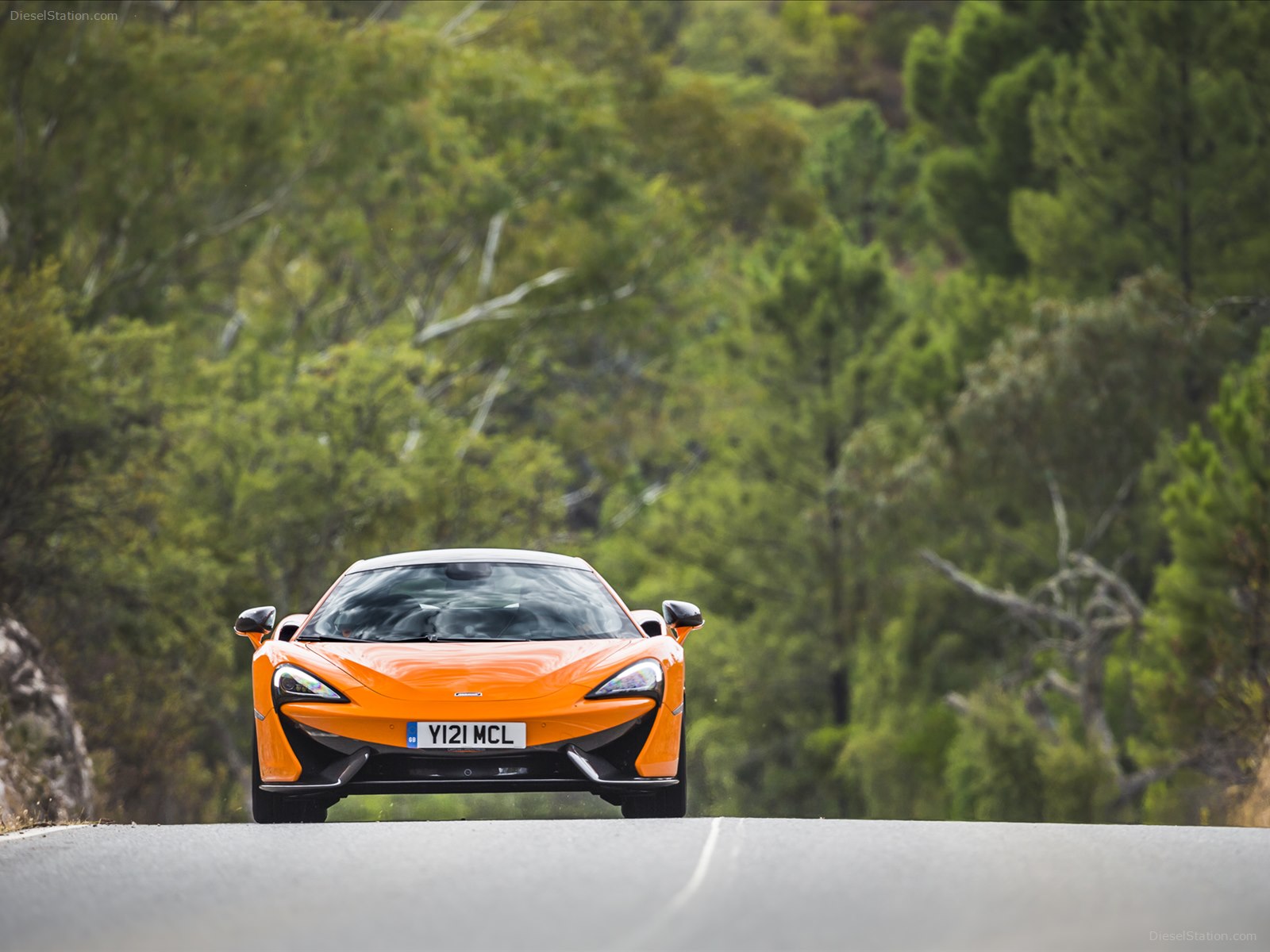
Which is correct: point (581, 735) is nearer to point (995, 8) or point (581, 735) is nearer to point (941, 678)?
point (941, 678)

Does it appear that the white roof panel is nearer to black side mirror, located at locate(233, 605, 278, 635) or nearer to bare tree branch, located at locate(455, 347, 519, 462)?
black side mirror, located at locate(233, 605, 278, 635)

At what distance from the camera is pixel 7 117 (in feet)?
99.3

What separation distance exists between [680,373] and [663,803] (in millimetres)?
43372

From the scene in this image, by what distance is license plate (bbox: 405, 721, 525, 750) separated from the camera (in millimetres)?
9562

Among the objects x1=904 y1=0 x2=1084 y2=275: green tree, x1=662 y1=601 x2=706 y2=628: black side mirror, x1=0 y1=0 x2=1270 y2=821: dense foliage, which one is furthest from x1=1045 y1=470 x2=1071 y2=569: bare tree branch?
x1=662 y1=601 x2=706 y2=628: black side mirror

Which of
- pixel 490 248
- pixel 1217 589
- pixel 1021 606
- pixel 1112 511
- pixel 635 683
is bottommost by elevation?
pixel 1021 606

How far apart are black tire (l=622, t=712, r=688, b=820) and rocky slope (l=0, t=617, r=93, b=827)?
225 inches

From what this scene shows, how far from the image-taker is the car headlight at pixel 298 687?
9719 mm

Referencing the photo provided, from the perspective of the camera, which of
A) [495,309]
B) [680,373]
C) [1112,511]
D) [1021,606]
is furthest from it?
[680,373]

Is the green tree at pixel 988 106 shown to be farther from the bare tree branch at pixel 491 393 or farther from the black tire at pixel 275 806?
the black tire at pixel 275 806

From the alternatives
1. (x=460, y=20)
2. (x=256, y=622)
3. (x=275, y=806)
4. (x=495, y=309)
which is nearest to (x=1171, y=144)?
(x=495, y=309)

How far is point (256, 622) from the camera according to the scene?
35.4 ft

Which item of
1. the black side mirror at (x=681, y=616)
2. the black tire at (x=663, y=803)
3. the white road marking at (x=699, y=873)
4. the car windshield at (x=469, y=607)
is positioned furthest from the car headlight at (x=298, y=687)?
the black side mirror at (x=681, y=616)

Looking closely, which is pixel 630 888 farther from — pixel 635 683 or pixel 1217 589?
pixel 1217 589
